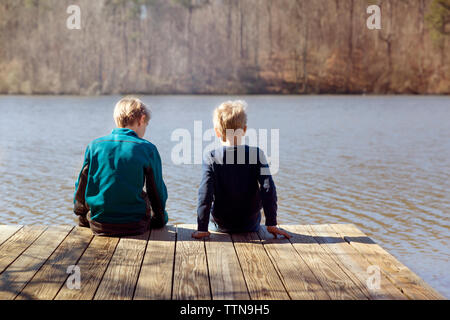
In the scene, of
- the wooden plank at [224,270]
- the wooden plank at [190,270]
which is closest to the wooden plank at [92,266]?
the wooden plank at [190,270]

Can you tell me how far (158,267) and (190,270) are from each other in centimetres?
17

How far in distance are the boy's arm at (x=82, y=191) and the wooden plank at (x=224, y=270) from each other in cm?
80

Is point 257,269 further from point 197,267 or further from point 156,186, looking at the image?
point 156,186

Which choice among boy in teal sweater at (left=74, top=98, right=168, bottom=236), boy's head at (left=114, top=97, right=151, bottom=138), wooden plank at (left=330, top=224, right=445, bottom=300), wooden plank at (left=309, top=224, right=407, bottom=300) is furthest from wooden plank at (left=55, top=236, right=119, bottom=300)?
wooden plank at (left=330, top=224, right=445, bottom=300)

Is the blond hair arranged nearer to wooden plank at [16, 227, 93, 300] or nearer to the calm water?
wooden plank at [16, 227, 93, 300]

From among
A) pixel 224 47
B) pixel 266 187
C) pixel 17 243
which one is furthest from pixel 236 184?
pixel 224 47

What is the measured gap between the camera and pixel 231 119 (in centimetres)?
303

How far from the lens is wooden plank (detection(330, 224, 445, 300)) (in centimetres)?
237

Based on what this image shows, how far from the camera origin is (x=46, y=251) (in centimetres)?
293

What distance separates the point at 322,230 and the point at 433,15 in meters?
43.4

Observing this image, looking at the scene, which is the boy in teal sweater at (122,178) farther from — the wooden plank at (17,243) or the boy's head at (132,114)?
the wooden plank at (17,243)

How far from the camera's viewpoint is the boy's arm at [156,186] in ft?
10.5
